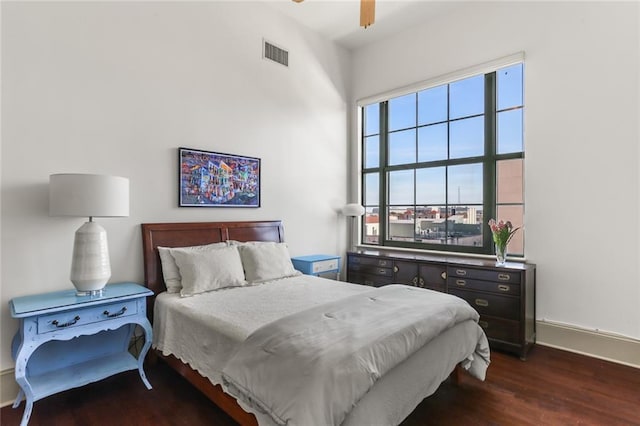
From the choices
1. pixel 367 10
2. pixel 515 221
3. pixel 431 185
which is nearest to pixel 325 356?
pixel 367 10

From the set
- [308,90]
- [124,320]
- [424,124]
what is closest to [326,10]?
[308,90]

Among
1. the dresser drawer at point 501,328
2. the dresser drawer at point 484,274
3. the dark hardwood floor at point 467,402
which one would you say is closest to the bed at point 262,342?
the dark hardwood floor at point 467,402

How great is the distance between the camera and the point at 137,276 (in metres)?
2.79

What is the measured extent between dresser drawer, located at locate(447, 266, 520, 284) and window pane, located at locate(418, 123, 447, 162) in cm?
144

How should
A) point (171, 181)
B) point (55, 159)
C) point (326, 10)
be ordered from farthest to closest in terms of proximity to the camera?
point (326, 10) → point (171, 181) → point (55, 159)

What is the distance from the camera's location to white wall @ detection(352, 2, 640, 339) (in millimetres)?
A: 2807

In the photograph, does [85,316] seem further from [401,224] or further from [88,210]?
[401,224]

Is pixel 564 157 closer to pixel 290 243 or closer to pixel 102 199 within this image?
pixel 290 243

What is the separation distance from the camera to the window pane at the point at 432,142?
406cm

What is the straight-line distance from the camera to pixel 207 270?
2.70m

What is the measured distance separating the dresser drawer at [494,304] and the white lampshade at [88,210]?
10.1 ft

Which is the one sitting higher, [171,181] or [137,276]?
[171,181]

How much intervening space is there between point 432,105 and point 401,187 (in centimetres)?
109

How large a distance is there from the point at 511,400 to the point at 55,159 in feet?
11.7
